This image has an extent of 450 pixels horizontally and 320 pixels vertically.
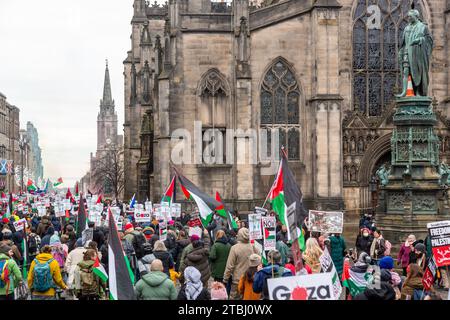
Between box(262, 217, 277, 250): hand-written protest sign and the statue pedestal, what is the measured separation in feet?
21.6

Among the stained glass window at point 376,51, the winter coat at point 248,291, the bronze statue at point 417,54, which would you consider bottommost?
the winter coat at point 248,291

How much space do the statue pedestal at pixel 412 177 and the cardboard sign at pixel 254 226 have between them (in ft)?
18.2

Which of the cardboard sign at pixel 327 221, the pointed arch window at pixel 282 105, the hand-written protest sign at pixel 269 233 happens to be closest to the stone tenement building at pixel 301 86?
the pointed arch window at pixel 282 105

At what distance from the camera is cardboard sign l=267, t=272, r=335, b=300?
301 inches

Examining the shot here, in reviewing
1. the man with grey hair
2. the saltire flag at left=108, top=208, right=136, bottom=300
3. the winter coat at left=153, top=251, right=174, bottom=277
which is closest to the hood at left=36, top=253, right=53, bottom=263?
the winter coat at left=153, top=251, right=174, bottom=277

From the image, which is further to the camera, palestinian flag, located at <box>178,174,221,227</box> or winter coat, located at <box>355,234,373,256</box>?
palestinian flag, located at <box>178,174,221,227</box>

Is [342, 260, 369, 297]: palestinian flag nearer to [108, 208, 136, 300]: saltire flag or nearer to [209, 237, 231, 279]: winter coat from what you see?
[209, 237, 231, 279]: winter coat

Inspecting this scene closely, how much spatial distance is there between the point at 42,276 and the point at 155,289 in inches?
103

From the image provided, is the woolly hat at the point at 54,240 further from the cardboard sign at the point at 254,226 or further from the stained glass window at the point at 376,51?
the stained glass window at the point at 376,51

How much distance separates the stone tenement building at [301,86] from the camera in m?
31.9

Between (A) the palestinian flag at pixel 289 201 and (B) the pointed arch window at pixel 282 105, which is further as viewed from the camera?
(B) the pointed arch window at pixel 282 105

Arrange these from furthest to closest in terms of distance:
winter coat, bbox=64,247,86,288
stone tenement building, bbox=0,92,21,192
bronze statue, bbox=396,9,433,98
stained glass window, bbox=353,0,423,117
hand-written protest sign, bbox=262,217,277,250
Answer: stone tenement building, bbox=0,92,21,192
stained glass window, bbox=353,0,423,117
bronze statue, bbox=396,9,433,98
hand-written protest sign, bbox=262,217,277,250
winter coat, bbox=64,247,86,288

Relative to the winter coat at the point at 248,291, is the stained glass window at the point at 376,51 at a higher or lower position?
higher
